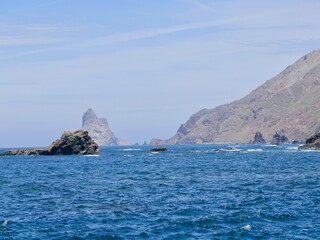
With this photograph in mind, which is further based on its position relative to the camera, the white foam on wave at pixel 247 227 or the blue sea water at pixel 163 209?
the white foam on wave at pixel 247 227

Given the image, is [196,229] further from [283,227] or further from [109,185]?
[109,185]

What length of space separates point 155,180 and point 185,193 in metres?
19.9

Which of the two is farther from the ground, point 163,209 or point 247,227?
point 163,209

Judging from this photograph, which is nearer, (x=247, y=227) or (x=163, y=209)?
(x=247, y=227)

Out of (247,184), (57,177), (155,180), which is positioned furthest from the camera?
(57,177)

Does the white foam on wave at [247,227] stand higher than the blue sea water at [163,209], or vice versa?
the blue sea water at [163,209]

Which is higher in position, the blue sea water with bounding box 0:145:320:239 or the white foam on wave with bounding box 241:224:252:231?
the blue sea water with bounding box 0:145:320:239

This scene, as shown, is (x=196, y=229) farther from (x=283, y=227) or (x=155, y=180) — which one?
(x=155, y=180)

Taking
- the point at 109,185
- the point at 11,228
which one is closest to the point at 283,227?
the point at 11,228

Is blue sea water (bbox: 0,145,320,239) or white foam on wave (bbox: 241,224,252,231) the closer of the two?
blue sea water (bbox: 0,145,320,239)

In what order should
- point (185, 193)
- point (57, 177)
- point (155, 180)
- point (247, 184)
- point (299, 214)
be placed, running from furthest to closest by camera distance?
1. point (57, 177)
2. point (155, 180)
3. point (247, 184)
4. point (185, 193)
5. point (299, 214)

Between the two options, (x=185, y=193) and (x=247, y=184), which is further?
(x=247, y=184)

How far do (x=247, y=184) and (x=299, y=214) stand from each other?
27.8 m

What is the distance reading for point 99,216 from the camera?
51.0 m
